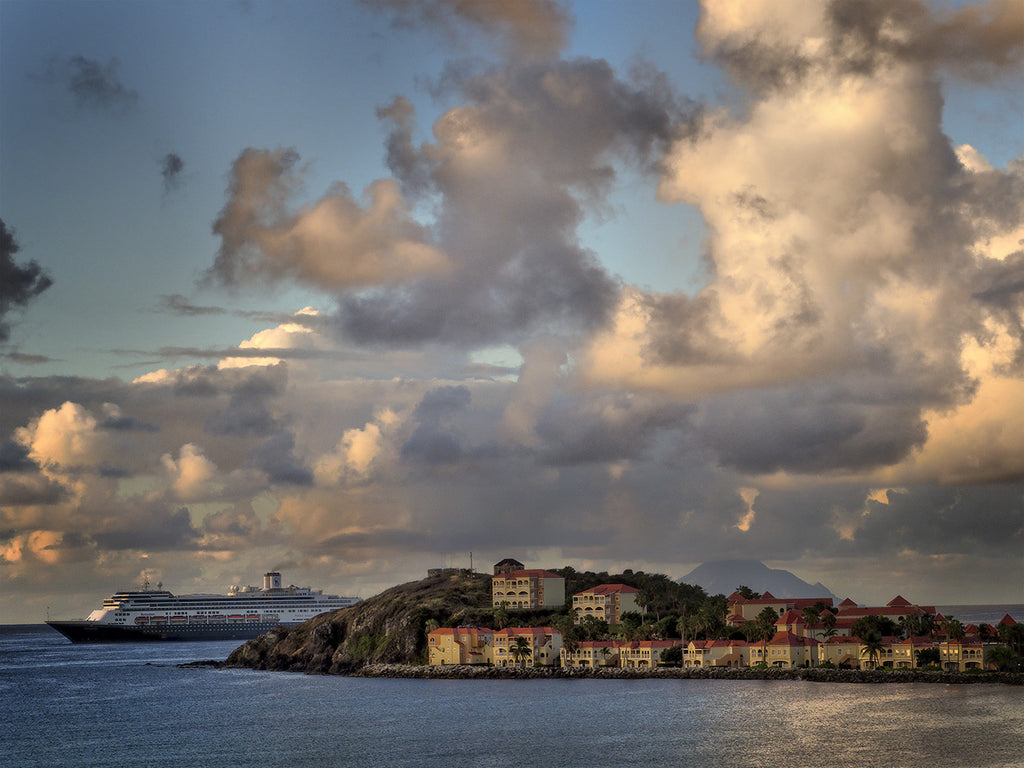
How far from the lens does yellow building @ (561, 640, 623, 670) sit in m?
172

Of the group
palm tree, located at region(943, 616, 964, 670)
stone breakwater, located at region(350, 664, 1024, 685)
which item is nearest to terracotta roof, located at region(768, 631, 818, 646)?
stone breakwater, located at region(350, 664, 1024, 685)

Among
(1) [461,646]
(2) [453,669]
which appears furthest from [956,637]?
(1) [461,646]

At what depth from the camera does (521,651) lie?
6841 inches

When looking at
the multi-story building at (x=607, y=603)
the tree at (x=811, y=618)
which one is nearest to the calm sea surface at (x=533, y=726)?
the tree at (x=811, y=618)

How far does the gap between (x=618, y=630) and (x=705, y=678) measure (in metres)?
32.6

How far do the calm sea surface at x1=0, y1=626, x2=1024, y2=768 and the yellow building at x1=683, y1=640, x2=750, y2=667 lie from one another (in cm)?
1082

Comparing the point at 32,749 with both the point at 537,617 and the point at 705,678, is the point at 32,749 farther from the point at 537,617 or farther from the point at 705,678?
the point at 537,617

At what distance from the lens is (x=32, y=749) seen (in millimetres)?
111750

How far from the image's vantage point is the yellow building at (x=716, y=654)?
163 meters

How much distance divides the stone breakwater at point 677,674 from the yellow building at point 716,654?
8.62ft

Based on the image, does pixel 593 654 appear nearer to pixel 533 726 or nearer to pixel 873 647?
pixel 873 647

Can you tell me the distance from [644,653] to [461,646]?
95.7 ft

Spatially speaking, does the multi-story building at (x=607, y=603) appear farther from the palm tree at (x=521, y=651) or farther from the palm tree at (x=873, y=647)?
the palm tree at (x=873, y=647)

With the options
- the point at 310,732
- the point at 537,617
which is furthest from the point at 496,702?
the point at 537,617
